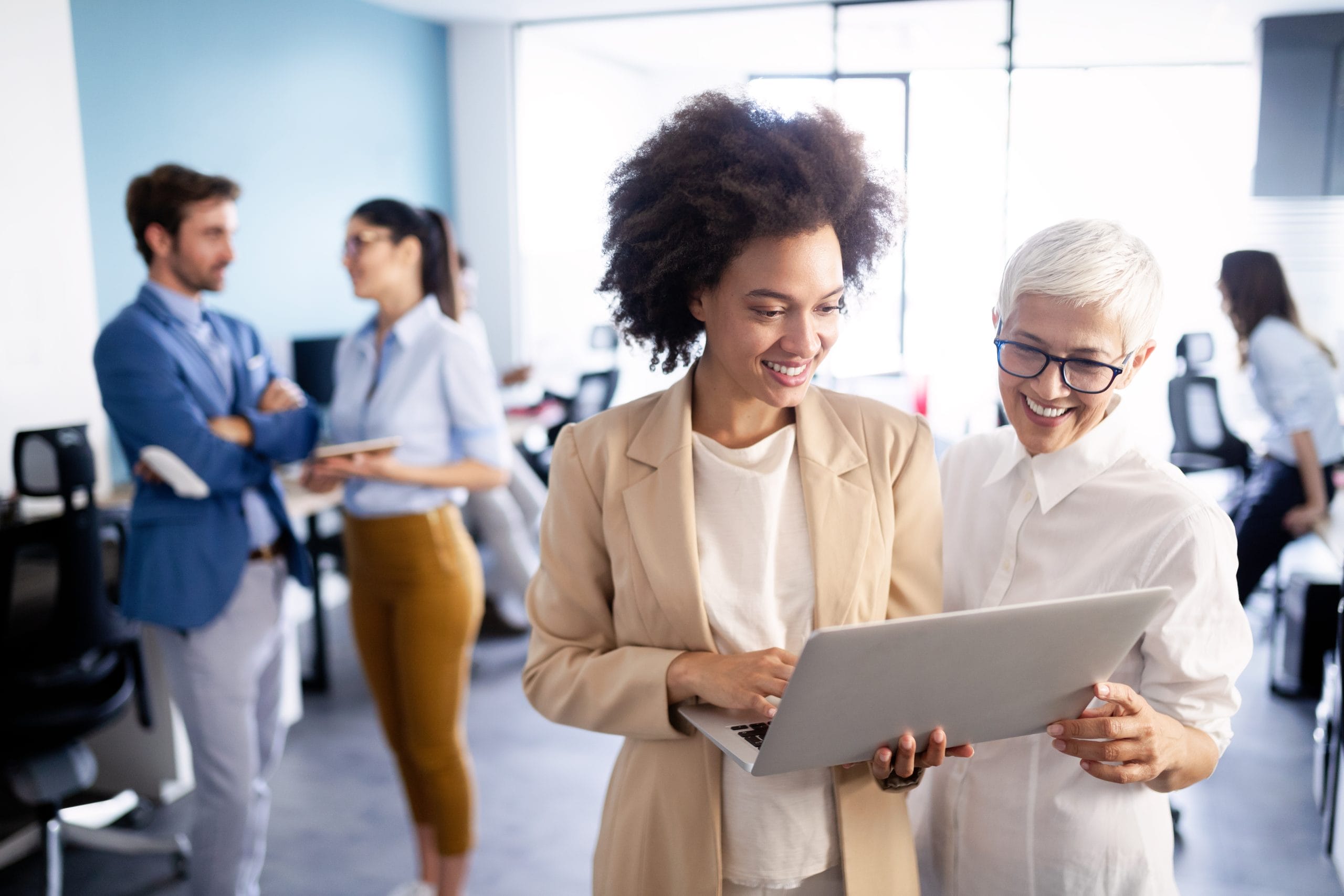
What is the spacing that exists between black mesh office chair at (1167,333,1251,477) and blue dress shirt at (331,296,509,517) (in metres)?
4.41

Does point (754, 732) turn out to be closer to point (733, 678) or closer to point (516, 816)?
point (733, 678)

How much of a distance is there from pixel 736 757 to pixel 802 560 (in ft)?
0.97

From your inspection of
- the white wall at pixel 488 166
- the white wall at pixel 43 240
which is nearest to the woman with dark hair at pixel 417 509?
the white wall at pixel 43 240

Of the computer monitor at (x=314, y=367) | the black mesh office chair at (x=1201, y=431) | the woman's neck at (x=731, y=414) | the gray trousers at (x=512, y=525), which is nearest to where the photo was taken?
the woman's neck at (x=731, y=414)

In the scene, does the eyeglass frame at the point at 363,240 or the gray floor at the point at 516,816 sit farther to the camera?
the gray floor at the point at 516,816

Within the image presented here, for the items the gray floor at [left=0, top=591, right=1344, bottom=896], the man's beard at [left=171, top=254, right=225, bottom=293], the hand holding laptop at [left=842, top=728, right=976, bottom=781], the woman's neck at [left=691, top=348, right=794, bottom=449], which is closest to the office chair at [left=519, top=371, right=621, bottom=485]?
the gray floor at [left=0, top=591, right=1344, bottom=896]

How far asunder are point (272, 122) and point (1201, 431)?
5176mm

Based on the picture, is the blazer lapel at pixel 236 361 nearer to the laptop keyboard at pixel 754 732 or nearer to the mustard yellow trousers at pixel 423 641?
the mustard yellow trousers at pixel 423 641

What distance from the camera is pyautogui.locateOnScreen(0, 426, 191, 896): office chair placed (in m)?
2.37

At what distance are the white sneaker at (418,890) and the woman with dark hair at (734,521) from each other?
1.46 meters

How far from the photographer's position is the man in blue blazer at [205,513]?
220 cm

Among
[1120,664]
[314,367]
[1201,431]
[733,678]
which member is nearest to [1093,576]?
[1120,664]

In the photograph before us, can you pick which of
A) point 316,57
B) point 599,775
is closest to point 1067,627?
point 599,775

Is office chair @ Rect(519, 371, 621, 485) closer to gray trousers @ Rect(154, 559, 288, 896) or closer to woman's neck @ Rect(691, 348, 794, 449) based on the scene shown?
gray trousers @ Rect(154, 559, 288, 896)
